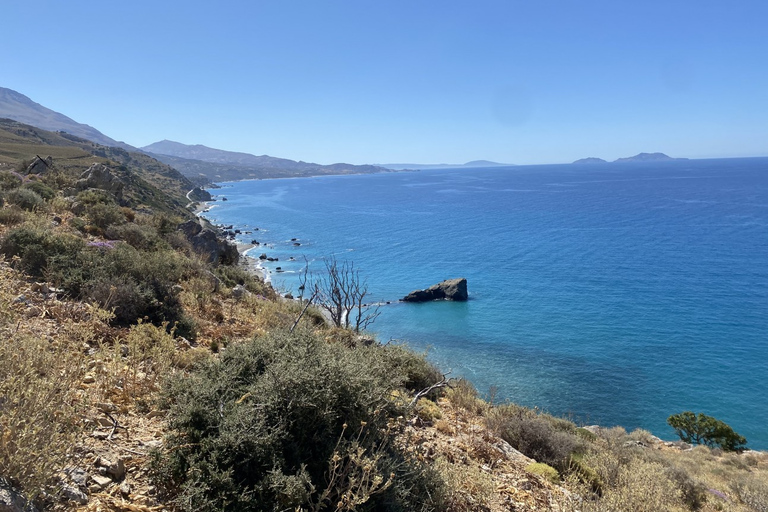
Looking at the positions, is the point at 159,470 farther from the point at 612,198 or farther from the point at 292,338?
the point at 612,198

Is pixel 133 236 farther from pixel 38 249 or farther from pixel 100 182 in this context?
pixel 100 182

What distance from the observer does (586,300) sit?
41812mm

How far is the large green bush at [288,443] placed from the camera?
335 cm

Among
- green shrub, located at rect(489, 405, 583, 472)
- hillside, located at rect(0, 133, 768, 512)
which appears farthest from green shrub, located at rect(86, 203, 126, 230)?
green shrub, located at rect(489, 405, 583, 472)

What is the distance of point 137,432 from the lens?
14.0 ft

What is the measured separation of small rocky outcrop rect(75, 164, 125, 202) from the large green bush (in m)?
19.9

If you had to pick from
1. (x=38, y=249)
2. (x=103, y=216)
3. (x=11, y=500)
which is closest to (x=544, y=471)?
(x=11, y=500)

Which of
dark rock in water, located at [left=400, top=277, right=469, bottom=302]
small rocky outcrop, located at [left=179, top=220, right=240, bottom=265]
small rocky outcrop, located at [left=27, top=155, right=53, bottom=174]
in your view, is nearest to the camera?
small rocky outcrop, located at [left=179, top=220, right=240, bottom=265]

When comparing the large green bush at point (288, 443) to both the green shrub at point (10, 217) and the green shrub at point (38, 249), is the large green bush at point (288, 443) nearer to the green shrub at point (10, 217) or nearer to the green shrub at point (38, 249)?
the green shrub at point (38, 249)

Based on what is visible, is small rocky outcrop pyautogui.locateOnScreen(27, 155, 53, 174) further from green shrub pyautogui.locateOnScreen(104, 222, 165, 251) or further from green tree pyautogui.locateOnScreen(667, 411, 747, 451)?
green tree pyautogui.locateOnScreen(667, 411, 747, 451)

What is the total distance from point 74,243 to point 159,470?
7.63 meters

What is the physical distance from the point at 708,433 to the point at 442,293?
26131 mm

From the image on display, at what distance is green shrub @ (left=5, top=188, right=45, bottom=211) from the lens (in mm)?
12406

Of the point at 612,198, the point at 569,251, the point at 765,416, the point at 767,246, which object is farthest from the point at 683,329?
the point at 612,198
